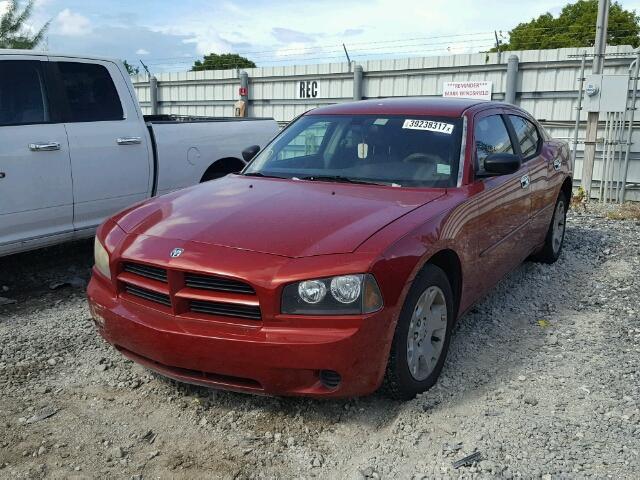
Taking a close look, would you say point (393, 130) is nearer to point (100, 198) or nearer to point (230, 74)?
point (100, 198)

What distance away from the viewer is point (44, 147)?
192 inches

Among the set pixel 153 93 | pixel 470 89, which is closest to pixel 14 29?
pixel 153 93

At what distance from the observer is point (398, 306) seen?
2.92 meters

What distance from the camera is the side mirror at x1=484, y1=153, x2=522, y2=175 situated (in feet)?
12.8

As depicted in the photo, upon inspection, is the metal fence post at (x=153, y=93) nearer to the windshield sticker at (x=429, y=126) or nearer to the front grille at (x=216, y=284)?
the windshield sticker at (x=429, y=126)

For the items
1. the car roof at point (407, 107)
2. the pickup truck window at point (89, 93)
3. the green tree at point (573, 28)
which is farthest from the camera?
the green tree at point (573, 28)

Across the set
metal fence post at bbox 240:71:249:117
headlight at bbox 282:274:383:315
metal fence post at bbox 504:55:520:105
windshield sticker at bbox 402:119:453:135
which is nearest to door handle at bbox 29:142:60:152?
windshield sticker at bbox 402:119:453:135

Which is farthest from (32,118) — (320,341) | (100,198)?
(320,341)

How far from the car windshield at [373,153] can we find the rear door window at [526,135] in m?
1.14

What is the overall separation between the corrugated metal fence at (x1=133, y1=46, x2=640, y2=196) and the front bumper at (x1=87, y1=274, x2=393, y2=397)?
31.6ft

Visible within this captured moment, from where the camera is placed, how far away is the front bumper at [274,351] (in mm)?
2766

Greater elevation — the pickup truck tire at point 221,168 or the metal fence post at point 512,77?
the metal fence post at point 512,77

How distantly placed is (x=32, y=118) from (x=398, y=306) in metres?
3.60

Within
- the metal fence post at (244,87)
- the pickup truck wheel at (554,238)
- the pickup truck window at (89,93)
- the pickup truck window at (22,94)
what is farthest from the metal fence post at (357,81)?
the pickup truck window at (22,94)
